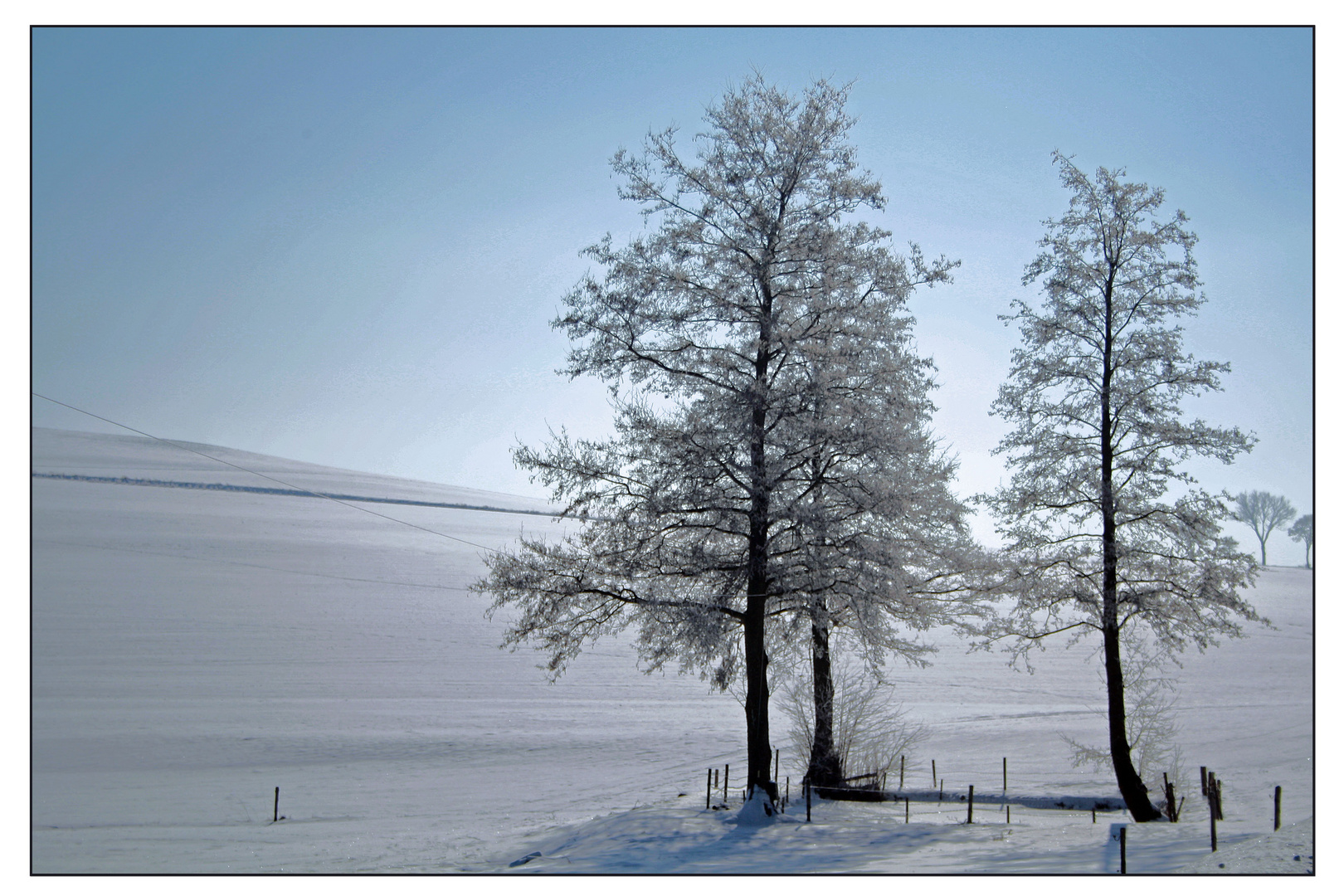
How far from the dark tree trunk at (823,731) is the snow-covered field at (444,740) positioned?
873 millimetres

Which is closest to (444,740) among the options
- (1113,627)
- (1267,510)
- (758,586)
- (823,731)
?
(823,731)

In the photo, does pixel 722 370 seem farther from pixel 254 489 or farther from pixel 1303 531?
pixel 1303 531

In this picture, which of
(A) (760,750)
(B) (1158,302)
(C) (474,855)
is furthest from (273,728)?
(B) (1158,302)

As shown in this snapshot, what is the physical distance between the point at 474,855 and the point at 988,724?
1895cm

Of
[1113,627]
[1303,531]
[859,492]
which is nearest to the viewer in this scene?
[859,492]

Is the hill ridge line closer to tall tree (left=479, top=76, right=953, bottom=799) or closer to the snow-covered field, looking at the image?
the snow-covered field

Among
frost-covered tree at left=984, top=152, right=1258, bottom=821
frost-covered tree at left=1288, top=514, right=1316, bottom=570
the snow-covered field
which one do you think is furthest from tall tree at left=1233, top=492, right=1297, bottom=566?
frost-covered tree at left=984, top=152, right=1258, bottom=821

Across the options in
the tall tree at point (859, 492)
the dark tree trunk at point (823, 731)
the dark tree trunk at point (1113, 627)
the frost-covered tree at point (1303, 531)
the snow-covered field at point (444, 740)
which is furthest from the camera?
the frost-covered tree at point (1303, 531)

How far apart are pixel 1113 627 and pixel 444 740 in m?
15.5

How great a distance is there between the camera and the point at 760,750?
476 inches

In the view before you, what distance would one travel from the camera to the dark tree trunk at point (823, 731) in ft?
50.6

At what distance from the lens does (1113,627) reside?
13.1m

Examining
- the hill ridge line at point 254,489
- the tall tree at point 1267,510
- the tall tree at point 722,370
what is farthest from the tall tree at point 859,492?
the tall tree at point 1267,510

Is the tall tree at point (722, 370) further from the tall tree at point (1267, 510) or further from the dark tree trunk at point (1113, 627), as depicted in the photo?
the tall tree at point (1267, 510)
